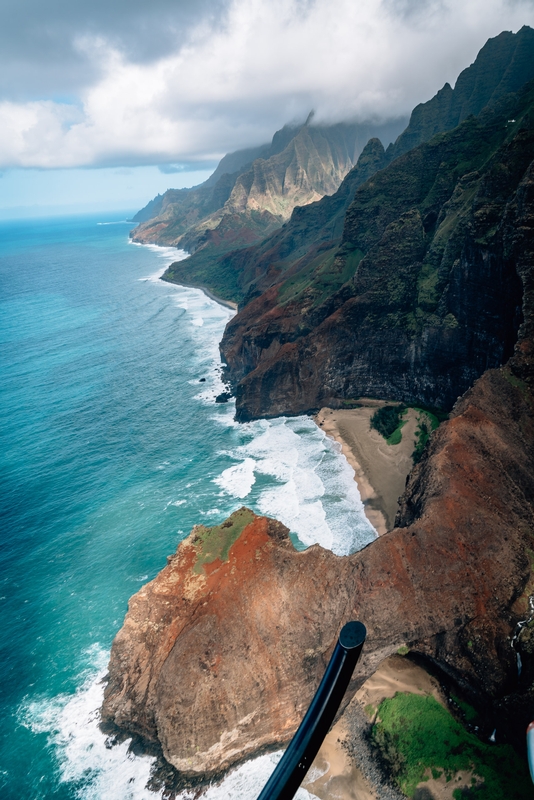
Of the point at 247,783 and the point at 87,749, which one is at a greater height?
the point at 87,749

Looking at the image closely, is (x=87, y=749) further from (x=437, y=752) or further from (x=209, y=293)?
(x=209, y=293)

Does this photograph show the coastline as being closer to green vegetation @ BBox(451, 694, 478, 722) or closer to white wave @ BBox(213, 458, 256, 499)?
white wave @ BBox(213, 458, 256, 499)

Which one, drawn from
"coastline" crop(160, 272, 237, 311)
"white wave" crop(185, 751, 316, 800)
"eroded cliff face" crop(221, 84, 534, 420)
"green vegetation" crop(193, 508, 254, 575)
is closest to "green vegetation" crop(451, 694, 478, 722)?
"white wave" crop(185, 751, 316, 800)

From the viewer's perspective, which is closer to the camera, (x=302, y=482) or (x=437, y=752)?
(x=437, y=752)

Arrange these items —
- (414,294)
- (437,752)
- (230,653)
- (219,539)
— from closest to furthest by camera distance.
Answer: (437,752) < (230,653) < (219,539) < (414,294)

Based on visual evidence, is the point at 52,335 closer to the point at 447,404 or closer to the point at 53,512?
the point at 53,512

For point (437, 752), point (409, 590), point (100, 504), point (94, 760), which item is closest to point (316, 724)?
point (409, 590)

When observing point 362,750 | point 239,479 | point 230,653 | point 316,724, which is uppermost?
point 316,724
